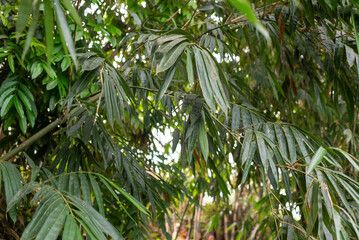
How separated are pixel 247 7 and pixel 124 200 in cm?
84

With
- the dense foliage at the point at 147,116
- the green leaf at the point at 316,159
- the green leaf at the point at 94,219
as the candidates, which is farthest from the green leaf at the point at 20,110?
the green leaf at the point at 316,159

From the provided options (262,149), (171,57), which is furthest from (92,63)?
(262,149)

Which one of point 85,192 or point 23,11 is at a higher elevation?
point 23,11

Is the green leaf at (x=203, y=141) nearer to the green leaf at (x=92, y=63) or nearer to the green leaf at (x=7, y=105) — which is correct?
the green leaf at (x=92, y=63)

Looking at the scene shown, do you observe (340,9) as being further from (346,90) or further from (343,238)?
(343,238)

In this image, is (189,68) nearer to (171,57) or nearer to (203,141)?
(171,57)

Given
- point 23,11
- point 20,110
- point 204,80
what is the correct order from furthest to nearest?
1. point 20,110
2. point 204,80
3. point 23,11

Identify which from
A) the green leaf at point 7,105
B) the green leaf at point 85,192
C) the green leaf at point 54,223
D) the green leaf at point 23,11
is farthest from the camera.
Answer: the green leaf at point 7,105

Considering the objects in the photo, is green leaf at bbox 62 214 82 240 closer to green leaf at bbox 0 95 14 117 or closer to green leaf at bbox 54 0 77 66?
green leaf at bbox 54 0 77 66

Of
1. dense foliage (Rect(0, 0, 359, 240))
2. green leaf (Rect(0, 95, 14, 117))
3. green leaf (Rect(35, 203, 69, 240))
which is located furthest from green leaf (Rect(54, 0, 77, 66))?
green leaf (Rect(0, 95, 14, 117))

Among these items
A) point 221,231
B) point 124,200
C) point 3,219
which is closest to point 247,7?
point 124,200

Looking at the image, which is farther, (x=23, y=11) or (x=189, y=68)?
(x=189, y=68)

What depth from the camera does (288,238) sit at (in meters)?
0.77

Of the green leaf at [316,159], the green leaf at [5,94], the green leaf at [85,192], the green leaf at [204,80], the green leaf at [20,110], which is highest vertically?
the green leaf at [204,80]
